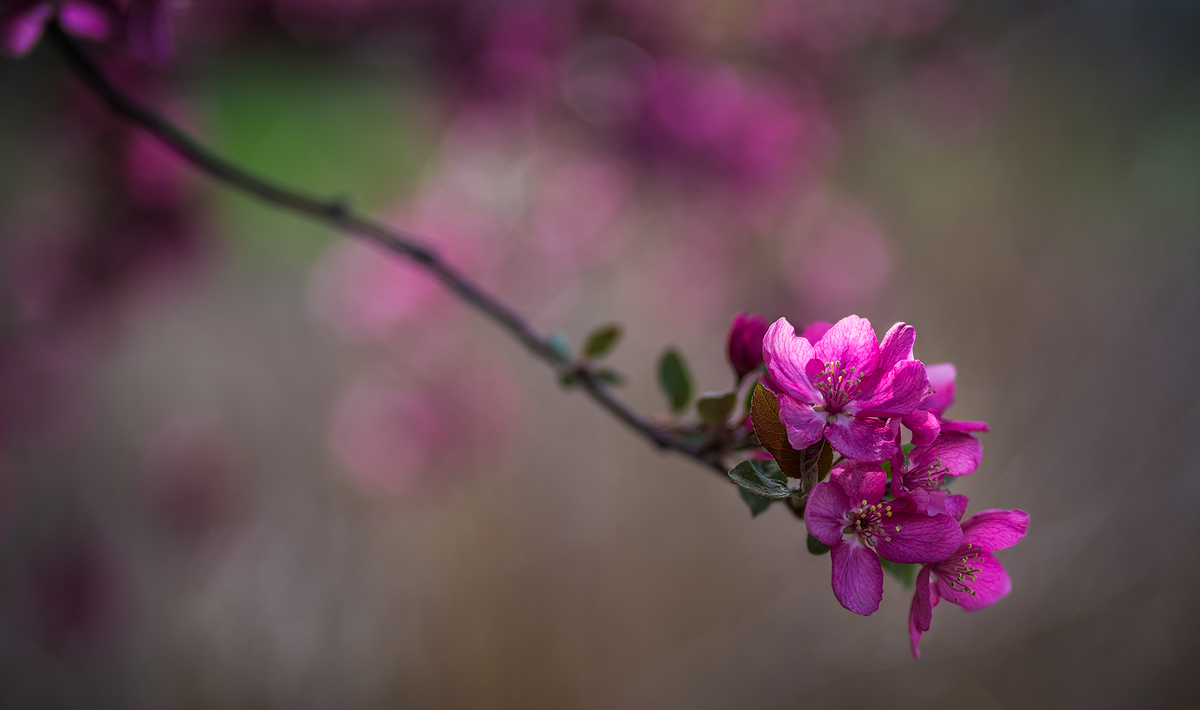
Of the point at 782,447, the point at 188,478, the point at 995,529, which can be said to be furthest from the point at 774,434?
the point at 188,478

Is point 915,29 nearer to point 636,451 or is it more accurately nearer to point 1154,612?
point 636,451

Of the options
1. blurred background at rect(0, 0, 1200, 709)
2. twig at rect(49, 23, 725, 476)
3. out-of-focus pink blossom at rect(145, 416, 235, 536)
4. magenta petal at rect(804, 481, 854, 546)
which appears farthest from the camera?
out-of-focus pink blossom at rect(145, 416, 235, 536)

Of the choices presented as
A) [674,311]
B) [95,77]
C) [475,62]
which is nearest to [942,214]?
[674,311]

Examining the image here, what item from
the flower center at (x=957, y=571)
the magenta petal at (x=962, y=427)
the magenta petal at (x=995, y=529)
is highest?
the magenta petal at (x=962, y=427)

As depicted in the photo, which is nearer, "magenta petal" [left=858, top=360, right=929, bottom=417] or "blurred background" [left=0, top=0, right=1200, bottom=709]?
"magenta petal" [left=858, top=360, right=929, bottom=417]

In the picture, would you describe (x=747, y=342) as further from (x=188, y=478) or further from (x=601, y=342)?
(x=188, y=478)

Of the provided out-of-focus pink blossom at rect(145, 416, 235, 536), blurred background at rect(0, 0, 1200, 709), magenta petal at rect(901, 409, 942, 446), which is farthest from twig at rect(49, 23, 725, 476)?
out-of-focus pink blossom at rect(145, 416, 235, 536)

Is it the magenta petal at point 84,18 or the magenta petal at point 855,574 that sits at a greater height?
the magenta petal at point 84,18

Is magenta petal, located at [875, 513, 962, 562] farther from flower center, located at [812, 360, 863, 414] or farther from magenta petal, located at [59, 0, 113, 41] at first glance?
magenta petal, located at [59, 0, 113, 41]

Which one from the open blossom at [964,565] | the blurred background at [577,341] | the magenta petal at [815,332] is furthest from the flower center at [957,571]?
the blurred background at [577,341]

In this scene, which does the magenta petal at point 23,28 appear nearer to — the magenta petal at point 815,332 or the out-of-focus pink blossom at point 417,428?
the magenta petal at point 815,332
